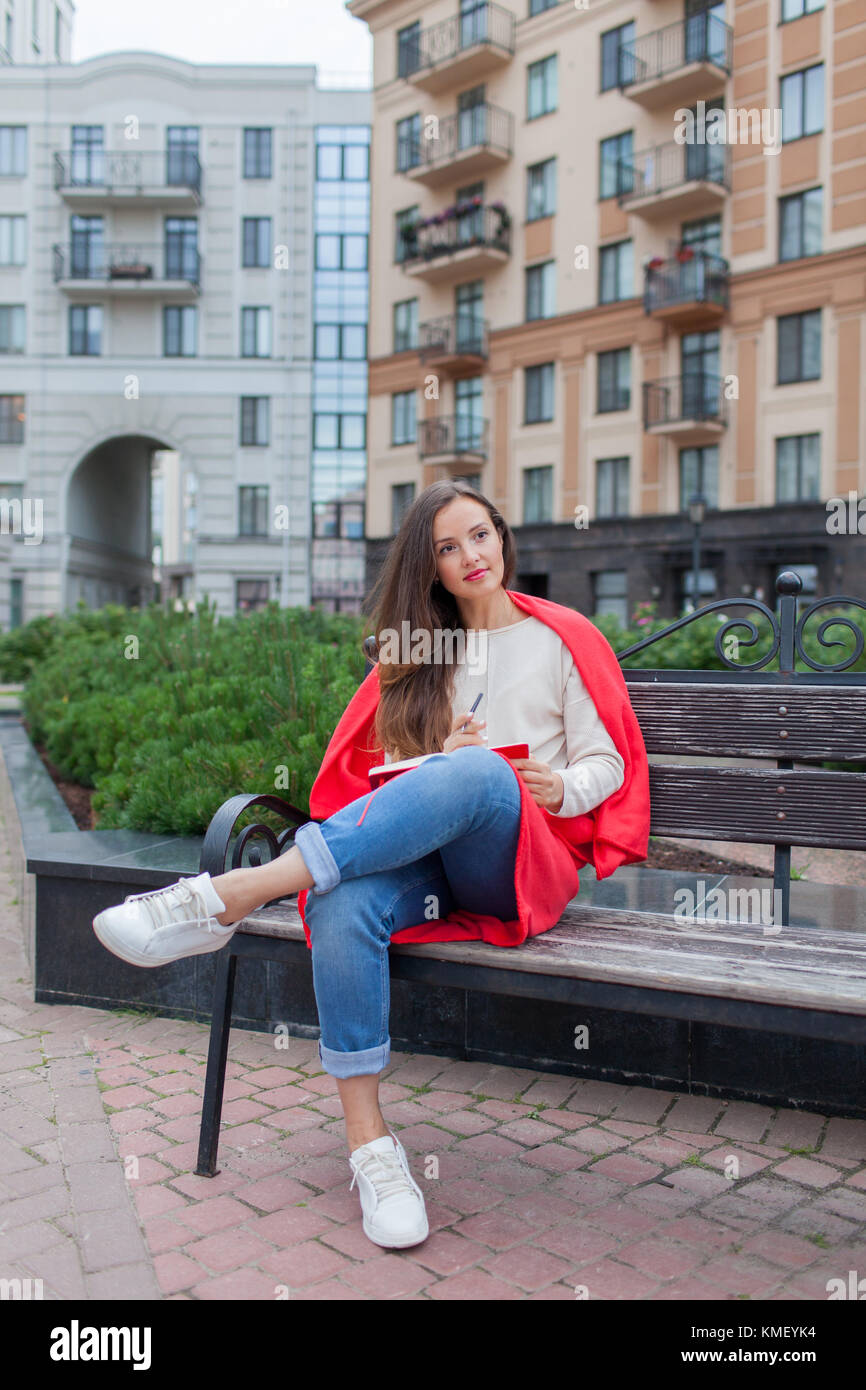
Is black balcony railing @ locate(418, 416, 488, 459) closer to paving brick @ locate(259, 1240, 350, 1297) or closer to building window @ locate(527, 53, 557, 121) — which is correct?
building window @ locate(527, 53, 557, 121)

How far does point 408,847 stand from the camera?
8.07 ft

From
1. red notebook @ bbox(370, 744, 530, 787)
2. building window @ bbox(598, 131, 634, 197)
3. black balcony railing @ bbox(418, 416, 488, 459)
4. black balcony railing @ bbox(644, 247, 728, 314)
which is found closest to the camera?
red notebook @ bbox(370, 744, 530, 787)

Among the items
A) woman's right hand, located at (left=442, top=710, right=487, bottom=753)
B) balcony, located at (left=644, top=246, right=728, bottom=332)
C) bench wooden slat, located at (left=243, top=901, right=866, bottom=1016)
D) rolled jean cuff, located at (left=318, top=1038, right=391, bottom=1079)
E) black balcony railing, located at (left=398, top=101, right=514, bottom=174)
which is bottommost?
rolled jean cuff, located at (left=318, top=1038, right=391, bottom=1079)

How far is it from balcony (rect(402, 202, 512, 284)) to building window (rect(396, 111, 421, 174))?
6.13 ft

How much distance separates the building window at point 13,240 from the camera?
3434 cm

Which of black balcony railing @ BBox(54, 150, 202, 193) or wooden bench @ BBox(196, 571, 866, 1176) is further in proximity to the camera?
black balcony railing @ BBox(54, 150, 202, 193)

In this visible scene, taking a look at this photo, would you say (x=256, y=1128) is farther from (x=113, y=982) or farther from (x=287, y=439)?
(x=287, y=439)

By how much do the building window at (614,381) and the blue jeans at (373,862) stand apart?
82.3 feet

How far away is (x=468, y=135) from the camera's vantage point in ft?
95.5

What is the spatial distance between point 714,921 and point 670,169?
83.1 ft

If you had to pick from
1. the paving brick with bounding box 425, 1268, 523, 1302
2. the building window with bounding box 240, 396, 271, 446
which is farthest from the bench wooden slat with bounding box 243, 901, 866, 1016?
the building window with bounding box 240, 396, 271, 446

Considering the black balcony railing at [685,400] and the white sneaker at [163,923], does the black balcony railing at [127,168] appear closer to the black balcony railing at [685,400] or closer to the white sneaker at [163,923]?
the black balcony railing at [685,400]

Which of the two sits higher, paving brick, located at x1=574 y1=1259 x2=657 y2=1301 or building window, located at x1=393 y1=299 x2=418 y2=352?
building window, located at x1=393 y1=299 x2=418 y2=352

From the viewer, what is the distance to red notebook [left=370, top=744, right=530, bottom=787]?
261 cm
